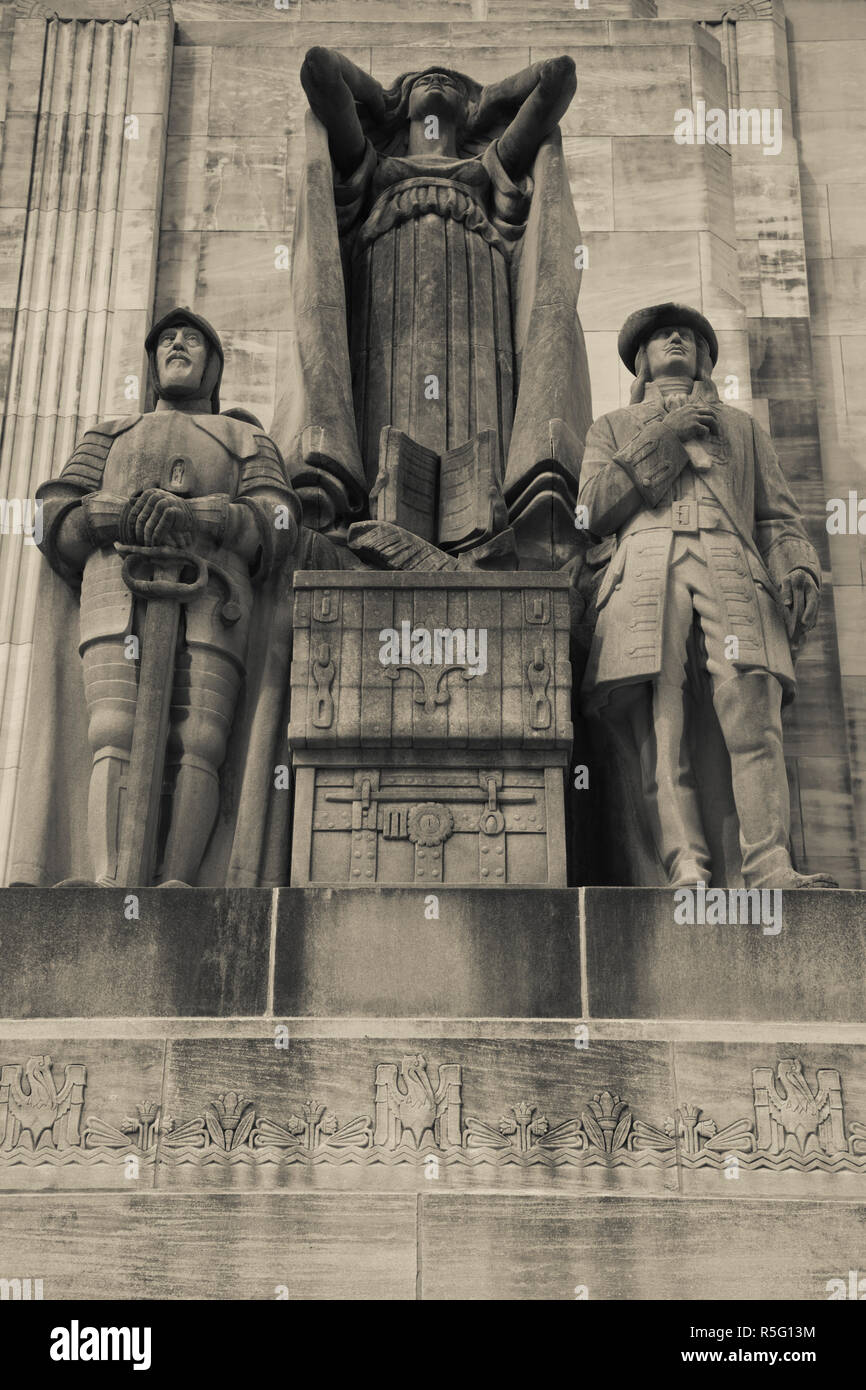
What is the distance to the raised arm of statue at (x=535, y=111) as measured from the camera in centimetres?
1219

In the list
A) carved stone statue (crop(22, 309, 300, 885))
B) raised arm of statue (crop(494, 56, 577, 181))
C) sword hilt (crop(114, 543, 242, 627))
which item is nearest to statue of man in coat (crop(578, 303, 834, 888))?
carved stone statue (crop(22, 309, 300, 885))

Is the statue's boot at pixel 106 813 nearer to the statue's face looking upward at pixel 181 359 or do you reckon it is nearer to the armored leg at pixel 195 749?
the armored leg at pixel 195 749

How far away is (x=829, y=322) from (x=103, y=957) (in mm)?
9077

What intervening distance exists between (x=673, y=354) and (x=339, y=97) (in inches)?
117

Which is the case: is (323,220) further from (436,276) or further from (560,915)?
(560,915)

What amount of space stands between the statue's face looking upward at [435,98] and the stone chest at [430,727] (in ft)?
15.1

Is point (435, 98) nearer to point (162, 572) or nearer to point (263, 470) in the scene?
point (263, 470)

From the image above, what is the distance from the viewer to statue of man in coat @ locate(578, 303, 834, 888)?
9.44 meters

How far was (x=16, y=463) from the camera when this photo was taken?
46.8 feet

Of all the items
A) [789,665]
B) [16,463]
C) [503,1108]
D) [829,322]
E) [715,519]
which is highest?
[829,322]

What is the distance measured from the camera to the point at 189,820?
30.9ft

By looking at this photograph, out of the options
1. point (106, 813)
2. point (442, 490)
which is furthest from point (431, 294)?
point (106, 813)

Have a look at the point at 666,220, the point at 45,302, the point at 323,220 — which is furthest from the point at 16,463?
the point at 666,220

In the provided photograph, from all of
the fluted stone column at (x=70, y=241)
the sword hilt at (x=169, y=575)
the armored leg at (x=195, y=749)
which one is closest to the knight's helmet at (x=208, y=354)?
the sword hilt at (x=169, y=575)
